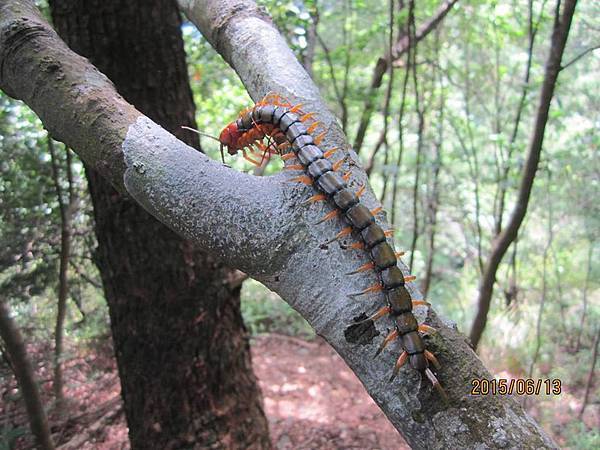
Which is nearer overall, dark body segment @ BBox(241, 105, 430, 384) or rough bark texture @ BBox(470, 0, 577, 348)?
dark body segment @ BBox(241, 105, 430, 384)

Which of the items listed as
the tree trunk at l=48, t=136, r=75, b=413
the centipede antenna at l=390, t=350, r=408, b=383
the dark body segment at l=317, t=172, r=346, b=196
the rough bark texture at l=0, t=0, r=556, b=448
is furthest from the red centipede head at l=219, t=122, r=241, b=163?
the tree trunk at l=48, t=136, r=75, b=413

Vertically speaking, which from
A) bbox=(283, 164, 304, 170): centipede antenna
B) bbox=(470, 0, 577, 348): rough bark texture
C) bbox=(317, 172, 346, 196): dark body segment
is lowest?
bbox=(317, 172, 346, 196): dark body segment

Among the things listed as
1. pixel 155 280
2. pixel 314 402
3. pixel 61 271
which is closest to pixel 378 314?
pixel 155 280

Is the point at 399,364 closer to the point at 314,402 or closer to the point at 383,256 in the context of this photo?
the point at 383,256

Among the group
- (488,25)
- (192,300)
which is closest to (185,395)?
(192,300)

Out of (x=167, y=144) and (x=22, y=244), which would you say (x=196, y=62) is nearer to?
(x=22, y=244)

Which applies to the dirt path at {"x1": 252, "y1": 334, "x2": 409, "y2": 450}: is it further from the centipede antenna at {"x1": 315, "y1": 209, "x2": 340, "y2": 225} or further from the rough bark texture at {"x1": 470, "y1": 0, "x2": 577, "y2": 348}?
the centipede antenna at {"x1": 315, "y1": 209, "x2": 340, "y2": 225}

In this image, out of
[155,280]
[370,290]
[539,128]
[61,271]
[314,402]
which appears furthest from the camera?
[314,402]
